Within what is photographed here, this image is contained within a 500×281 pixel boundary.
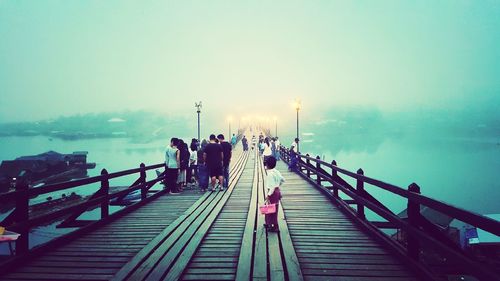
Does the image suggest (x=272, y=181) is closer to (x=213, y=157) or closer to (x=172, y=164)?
(x=213, y=157)

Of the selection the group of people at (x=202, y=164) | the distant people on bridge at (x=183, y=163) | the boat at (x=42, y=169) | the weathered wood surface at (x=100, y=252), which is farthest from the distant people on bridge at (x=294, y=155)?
the boat at (x=42, y=169)

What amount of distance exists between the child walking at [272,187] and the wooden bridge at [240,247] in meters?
0.23

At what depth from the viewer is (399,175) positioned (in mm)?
98312

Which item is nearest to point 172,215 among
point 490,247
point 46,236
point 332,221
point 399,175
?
point 332,221

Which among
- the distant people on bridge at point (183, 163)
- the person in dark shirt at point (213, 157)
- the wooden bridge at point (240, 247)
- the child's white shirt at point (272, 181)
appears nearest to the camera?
the wooden bridge at point (240, 247)

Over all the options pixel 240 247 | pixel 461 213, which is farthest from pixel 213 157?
pixel 461 213

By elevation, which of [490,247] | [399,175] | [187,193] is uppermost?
[187,193]

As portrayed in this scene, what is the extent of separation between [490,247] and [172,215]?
19.1 metres

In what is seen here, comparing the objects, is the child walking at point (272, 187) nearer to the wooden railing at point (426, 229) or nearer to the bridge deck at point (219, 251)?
the bridge deck at point (219, 251)

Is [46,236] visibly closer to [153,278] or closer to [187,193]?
[187,193]

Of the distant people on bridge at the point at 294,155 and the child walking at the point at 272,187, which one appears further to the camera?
the distant people on bridge at the point at 294,155

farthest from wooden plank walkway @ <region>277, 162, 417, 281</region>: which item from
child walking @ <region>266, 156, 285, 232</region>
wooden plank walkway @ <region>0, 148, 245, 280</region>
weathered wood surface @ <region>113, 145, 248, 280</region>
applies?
wooden plank walkway @ <region>0, 148, 245, 280</region>

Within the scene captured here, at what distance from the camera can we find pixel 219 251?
5.09m

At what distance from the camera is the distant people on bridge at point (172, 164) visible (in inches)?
403
